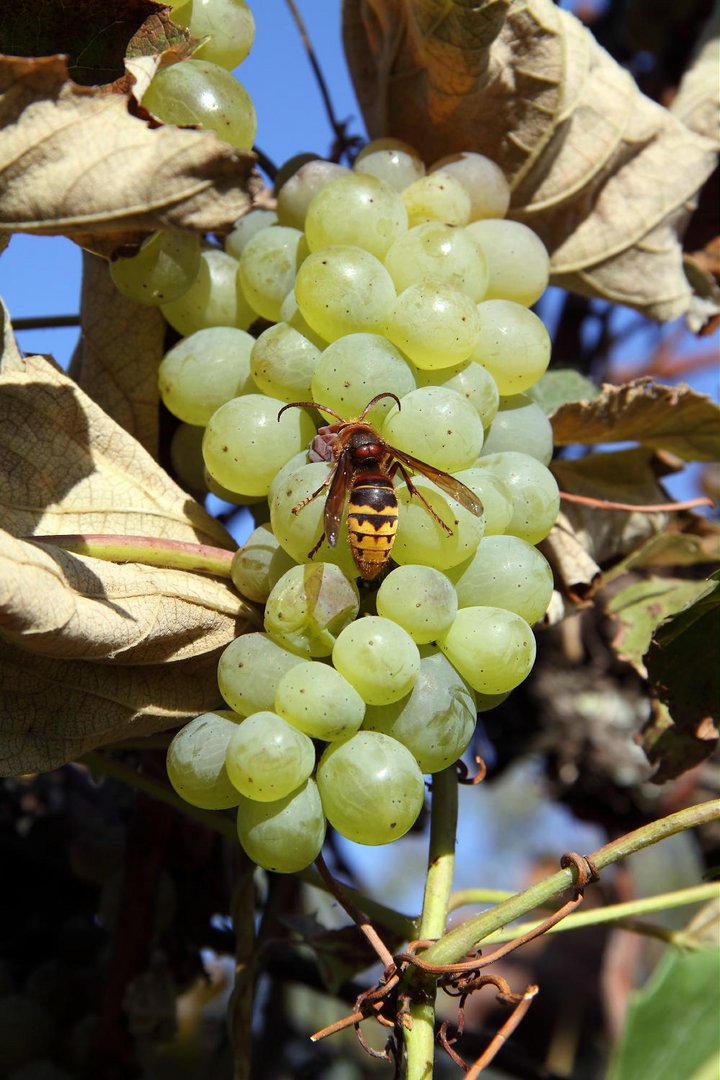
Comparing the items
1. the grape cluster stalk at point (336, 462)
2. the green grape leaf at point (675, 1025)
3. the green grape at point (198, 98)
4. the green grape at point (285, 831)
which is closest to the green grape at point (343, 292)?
the grape cluster stalk at point (336, 462)

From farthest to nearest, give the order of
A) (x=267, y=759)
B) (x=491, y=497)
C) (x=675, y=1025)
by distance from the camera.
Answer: (x=491, y=497)
(x=267, y=759)
(x=675, y=1025)

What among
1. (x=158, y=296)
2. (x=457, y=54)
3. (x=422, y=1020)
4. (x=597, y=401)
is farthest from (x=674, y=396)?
(x=422, y=1020)

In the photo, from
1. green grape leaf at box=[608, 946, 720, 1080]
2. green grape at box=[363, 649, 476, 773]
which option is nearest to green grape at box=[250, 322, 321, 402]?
green grape at box=[363, 649, 476, 773]

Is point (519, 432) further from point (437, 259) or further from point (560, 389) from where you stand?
point (560, 389)

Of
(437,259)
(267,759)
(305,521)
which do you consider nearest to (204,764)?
(267,759)

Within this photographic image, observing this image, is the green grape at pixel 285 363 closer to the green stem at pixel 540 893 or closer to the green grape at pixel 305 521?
the green grape at pixel 305 521
